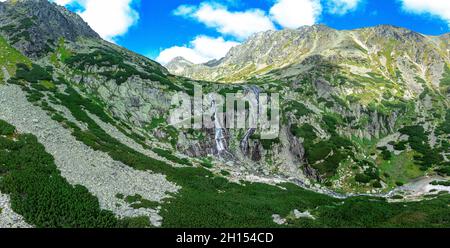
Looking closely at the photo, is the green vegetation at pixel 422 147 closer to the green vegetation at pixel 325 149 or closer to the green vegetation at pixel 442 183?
the green vegetation at pixel 442 183

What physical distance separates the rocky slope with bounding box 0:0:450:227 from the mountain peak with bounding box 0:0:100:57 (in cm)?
54

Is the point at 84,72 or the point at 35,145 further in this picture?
the point at 84,72

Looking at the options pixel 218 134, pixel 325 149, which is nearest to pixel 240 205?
pixel 325 149

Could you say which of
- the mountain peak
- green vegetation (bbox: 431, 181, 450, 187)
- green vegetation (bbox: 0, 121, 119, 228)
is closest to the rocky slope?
green vegetation (bbox: 0, 121, 119, 228)

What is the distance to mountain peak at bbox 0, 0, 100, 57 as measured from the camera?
103 m

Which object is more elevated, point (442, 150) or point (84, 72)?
point (84, 72)

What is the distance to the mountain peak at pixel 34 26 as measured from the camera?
337 ft

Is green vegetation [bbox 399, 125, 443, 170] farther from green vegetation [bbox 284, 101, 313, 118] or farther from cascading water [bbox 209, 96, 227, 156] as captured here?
cascading water [bbox 209, 96, 227, 156]

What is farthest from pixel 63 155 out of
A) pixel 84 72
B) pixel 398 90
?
pixel 398 90

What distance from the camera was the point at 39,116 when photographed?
55.3 meters

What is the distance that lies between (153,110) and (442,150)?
242 ft

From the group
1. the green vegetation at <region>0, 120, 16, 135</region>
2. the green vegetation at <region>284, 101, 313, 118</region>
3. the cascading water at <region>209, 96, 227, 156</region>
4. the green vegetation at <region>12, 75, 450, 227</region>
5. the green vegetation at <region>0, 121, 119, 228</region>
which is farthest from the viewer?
the green vegetation at <region>284, 101, 313, 118</region>

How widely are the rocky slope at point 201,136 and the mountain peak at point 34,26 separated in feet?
1.76
